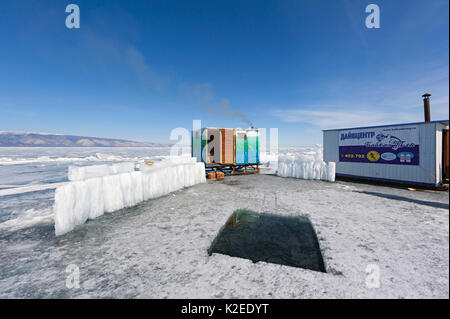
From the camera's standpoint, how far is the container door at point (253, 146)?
47.6 feet

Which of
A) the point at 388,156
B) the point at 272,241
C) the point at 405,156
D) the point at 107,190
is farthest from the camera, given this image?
the point at 388,156

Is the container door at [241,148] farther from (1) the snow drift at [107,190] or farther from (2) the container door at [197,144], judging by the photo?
(1) the snow drift at [107,190]

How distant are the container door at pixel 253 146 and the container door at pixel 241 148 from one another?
1.13 feet

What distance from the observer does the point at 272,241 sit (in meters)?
4.47

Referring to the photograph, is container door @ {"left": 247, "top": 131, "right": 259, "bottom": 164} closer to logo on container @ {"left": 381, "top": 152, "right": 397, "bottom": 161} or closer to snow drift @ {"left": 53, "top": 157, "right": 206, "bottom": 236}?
snow drift @ {"left": 53, "top": 157, "right": 206, "bottom": 236}

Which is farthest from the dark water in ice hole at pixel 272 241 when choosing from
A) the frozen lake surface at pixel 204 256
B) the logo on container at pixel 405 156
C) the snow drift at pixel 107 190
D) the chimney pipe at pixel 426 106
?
the chimney pipe at pixel 426 106

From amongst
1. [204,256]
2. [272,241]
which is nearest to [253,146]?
[272,241]

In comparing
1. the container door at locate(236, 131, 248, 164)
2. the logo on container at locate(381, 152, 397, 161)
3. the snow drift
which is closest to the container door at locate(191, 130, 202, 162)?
the container door at locate(236, 131, 248, 164)

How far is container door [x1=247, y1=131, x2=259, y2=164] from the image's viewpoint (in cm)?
1450

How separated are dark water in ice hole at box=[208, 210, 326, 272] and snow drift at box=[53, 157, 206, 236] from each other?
13.0 feet

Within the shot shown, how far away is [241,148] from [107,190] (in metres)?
9.94

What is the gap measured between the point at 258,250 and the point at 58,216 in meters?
5.04

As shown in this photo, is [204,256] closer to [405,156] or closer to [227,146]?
[227,146]

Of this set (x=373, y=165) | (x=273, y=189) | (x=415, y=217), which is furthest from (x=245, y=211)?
(x=373, y=165)
